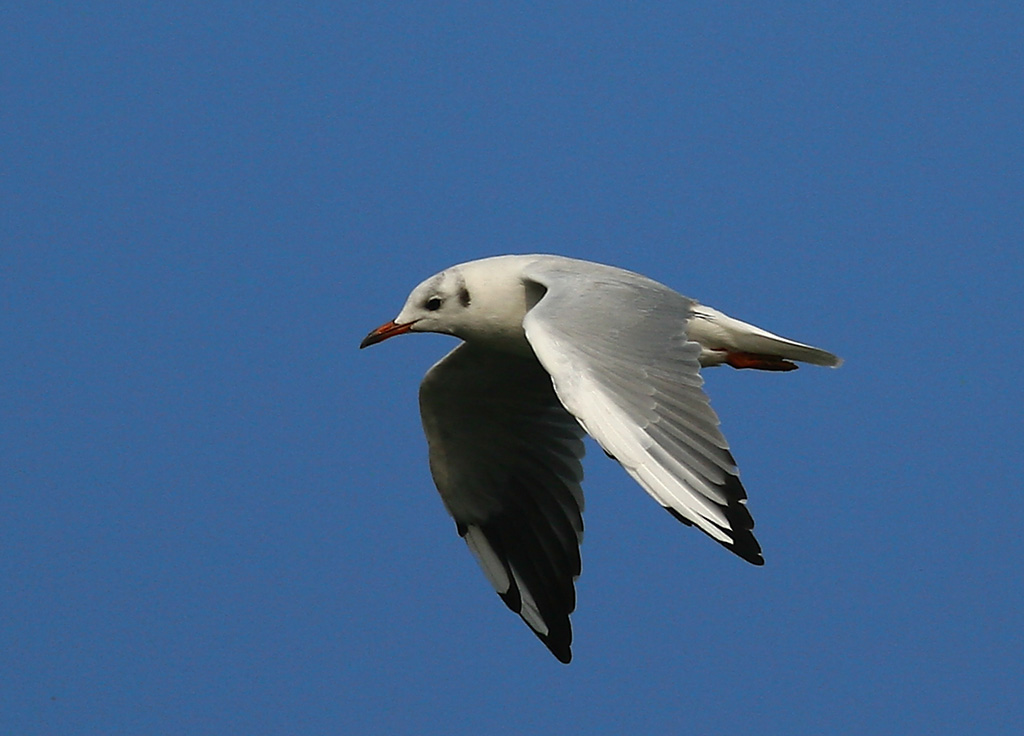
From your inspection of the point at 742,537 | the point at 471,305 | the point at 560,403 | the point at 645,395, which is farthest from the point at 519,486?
the point at 742,537

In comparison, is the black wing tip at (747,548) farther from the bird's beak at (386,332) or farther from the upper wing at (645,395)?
the bird's beak at (386,332)

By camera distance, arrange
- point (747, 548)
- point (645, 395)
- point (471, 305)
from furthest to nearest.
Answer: point (471, 305) < point (645, 395) < point (747, 548)

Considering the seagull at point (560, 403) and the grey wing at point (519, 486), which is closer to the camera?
the seagull at point (560, 403)

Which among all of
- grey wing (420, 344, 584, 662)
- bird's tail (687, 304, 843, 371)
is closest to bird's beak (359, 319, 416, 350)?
grey wing (420, 344, 584, 662)

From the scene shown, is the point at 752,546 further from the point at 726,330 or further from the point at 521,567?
the point at 521,567

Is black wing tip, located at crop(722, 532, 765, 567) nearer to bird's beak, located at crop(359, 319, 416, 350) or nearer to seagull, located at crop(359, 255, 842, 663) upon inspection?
seagull, located at crop(359, 255, 842, 663)

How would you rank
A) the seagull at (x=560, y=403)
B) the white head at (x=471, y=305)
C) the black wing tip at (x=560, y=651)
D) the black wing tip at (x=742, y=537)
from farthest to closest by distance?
the black wing tip at (x=560, y=651) < the white head at (x=471, y=305) < the seagull at (x=560, y=403) < the black wing tip at (x=742, y=537)

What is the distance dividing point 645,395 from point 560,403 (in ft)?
4.31

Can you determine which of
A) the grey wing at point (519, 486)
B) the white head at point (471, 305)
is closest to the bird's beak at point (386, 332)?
the white head at point (471, 305)

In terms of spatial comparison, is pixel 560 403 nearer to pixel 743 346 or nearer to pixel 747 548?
pixel 743 346

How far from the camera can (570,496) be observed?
16.8ft

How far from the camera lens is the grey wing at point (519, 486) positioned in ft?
16.6

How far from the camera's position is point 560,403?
4.93 meters

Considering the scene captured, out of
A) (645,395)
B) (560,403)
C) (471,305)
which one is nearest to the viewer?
(645,395)
